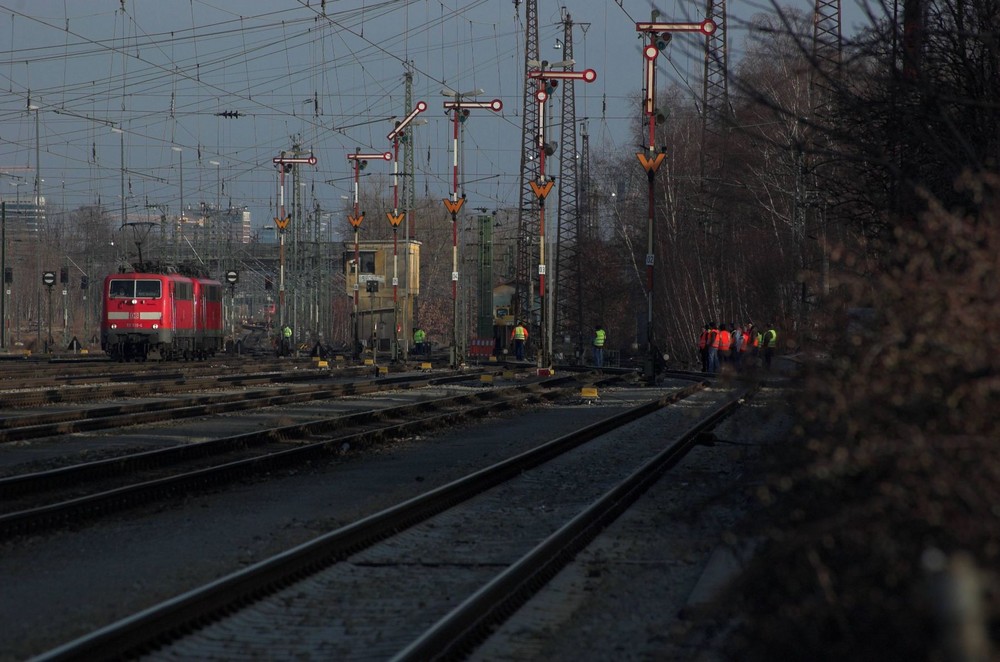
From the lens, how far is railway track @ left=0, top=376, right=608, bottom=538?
1103 cm

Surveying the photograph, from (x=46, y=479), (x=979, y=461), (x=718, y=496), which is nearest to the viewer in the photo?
(x=979, y=461)

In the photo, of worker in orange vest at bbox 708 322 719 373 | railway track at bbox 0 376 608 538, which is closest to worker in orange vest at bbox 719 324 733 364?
worker in orange vest at bbox 708 322 719 373

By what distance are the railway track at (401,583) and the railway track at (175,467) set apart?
2.82m

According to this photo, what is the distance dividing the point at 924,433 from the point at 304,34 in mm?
36904

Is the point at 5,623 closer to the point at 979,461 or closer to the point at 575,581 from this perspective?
the point at 575,581

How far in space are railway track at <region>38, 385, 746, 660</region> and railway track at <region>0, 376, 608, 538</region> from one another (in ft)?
9.27

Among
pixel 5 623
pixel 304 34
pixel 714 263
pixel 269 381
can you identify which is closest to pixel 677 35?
pixel 5 623

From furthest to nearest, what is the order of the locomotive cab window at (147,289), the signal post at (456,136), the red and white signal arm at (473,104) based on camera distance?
the locomotive cab window at (147,289) → the red and white signal arm at (473,104) → the signal post at (456,136)

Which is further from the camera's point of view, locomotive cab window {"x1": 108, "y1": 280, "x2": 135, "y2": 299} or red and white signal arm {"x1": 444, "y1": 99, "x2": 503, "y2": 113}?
locomotive cab window {"x1": 108, "y1": 280, "x2": 135, "y2": 299}

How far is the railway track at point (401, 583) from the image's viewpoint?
6.43m

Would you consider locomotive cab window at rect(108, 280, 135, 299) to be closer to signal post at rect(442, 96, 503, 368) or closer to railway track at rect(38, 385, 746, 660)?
signal post at rect(442, 96, 503, 368)

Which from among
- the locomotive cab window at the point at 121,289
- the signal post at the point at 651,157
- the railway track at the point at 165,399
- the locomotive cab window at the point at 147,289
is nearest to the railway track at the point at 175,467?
the railway track at the point at 165,399

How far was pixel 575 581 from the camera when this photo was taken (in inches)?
330

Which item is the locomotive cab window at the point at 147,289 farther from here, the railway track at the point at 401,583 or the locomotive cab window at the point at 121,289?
the railway track at the point at 401,583
